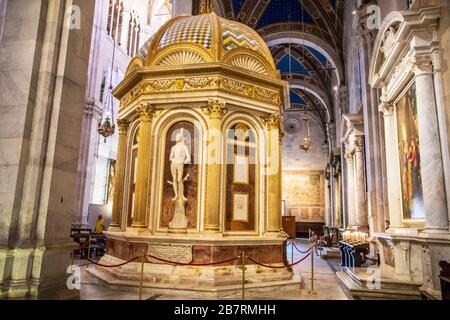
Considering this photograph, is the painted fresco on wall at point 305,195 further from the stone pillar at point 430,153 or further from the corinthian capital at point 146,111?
the stone pillar at point 430,153

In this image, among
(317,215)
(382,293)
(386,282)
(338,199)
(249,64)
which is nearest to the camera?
(382,293)

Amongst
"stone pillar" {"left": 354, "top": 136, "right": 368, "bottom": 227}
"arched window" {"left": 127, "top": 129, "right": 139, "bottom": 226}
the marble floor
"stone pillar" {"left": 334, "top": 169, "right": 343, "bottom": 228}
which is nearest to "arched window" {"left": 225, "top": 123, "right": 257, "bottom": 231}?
the marble floor

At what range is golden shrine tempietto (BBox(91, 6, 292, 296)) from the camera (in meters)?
6.07

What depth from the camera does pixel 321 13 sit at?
17.8 metres

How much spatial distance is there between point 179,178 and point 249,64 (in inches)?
120

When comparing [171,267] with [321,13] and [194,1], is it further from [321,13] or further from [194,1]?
[321,13]

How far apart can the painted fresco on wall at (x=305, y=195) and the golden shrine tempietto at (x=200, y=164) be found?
1892cm

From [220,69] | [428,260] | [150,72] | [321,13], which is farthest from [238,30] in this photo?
[321,13]

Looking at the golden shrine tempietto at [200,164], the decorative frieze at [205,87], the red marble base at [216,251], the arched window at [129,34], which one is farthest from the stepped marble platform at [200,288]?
the arched window at [129,34]

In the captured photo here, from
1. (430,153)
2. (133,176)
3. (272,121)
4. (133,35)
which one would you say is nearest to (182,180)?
(133,176)

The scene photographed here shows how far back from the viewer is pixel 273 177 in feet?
22.6

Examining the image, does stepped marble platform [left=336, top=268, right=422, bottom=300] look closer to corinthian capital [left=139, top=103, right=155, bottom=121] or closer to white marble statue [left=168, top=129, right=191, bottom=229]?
white marble statue [left=168, top=129, right=191, bottom=229]

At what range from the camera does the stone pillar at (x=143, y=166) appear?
6.38 metres

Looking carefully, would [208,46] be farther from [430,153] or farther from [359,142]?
[359,142]
